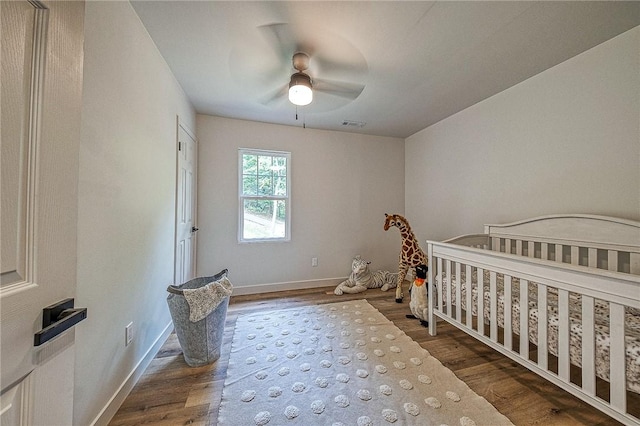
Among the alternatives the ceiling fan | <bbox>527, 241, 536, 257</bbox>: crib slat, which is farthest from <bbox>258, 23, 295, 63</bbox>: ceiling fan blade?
<bbox>527, 241, 536, 257</bbox>: crib slat

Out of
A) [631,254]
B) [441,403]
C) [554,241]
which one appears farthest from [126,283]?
[631,254]

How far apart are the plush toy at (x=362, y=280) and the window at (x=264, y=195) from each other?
1.01 metres

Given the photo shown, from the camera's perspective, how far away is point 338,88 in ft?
7.23

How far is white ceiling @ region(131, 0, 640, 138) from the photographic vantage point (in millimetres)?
1398

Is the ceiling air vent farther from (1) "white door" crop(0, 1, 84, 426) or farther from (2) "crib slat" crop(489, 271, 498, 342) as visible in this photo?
(1) "white door" crop(0, 1, 84, 426)

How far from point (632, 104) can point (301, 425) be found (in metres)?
2.88

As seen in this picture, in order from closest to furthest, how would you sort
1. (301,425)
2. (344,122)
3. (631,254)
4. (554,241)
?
1. (301,425)
2. (631,254)
3. (554,241)
4. (344,122)

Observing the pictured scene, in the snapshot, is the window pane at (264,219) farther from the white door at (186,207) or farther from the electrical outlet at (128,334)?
the electrical outlet at (128,334)

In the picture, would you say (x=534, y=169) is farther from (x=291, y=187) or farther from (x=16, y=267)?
(x=16, y=267)

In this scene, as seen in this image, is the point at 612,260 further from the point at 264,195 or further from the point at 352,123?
the point at 264,195

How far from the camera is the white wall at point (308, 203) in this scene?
9.86ft

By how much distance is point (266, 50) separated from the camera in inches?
67.9

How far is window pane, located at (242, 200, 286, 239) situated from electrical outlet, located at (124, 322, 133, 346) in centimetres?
174

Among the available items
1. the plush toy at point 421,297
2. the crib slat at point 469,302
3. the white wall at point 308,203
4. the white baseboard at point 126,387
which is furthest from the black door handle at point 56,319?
the white wall at point 308,203
